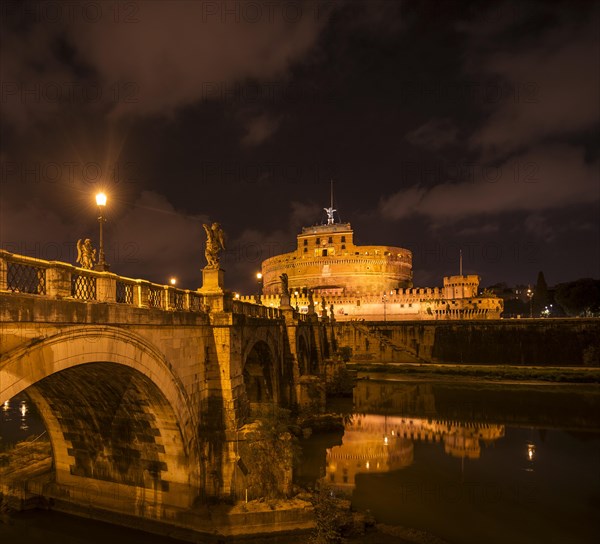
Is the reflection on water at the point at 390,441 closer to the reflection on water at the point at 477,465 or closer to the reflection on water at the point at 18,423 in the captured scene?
the reflection on water at the point at 477,465

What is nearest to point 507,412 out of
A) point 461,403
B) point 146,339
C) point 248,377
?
point 461,403

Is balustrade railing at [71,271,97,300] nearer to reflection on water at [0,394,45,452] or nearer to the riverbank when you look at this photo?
reflection on water at [0,394,45,452]

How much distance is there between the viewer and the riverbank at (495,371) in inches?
1580

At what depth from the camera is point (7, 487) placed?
13.1 metres

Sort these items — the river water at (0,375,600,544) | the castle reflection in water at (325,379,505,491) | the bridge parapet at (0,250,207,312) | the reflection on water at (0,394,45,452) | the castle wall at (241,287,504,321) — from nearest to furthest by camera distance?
1. the bridge parapet at (0,250,207,312)
2. the river water at (0,375,600,544)
3. the castle reflection in water at (325,379,505,491)
4. the reflection on water at (0,394,45,452)
5. the castle wall at (241,287,504,321)

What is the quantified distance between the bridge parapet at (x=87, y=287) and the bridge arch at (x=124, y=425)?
0.94m

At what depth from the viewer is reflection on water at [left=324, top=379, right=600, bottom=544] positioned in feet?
44.5

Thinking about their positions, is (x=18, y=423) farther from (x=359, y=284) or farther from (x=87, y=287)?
(x=359, y=284)

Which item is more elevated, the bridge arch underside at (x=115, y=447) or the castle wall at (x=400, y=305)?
the castle wall at (x=400, y=305)

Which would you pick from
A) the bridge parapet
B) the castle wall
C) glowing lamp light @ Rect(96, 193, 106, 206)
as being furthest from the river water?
the castle wall

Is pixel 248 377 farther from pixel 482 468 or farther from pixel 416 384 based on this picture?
pixel 416 384

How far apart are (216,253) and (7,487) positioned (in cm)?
939

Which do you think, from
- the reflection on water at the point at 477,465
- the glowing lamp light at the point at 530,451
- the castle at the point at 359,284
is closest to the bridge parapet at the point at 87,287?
the reflection on water at the point at 477,465

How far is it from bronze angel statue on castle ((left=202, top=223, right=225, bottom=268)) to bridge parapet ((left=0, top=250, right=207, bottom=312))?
157 centimetres
